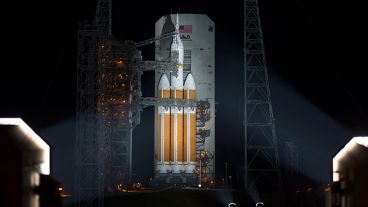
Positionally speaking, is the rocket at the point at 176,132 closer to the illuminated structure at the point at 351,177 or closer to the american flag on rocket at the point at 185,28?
the american flag on rocket at the point at 185,28

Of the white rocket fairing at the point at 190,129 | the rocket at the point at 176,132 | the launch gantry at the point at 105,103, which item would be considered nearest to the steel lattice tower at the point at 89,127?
the launch gantry at the point at 105,103

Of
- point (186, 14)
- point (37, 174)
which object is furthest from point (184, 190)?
point (37, 174)

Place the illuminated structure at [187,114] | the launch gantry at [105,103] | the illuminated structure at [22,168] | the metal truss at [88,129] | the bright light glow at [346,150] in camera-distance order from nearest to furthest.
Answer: the illuminated structure at [22,168], the bright light glow at [346,150], the metal truss at [88,129], the launch gantry at [105,103], the illuminated structure at [187,114]

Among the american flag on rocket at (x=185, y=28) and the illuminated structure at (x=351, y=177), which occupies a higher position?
the american flag on rocket at (x=185, y=28)

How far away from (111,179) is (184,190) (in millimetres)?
6481

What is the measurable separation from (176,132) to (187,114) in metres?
1.99

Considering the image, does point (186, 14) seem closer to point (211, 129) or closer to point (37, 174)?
point (211, 129)

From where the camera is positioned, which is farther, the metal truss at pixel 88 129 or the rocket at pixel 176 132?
the rocket at pixel 176 132

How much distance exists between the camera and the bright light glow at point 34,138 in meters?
18.2

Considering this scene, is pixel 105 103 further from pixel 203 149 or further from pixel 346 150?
pixel 346 150

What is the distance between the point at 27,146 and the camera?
56.7 ft

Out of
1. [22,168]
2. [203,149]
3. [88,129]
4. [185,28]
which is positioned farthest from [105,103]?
[22,168]

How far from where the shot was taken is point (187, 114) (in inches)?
3012

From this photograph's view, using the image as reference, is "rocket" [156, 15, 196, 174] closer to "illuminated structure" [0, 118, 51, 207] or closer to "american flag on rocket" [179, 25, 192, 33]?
"american flag on rocket" [179, 25, 192, 33]
